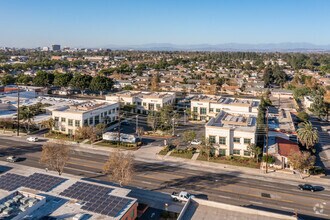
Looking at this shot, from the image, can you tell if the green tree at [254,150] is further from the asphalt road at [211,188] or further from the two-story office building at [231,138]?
the asphalt road at [211,188]

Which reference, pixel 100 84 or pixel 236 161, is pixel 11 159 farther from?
pixel 100 84

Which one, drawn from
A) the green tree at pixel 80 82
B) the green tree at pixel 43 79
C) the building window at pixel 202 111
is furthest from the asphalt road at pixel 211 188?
the green tree at pixel 43 79

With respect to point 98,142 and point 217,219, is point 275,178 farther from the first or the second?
point 98,142

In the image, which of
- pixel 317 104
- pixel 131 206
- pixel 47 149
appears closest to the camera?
pixel 131 206

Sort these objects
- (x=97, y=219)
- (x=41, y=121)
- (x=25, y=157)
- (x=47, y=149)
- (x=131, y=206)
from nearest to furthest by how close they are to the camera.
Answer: (x=97, y=219), (x=131, y=206), (x=47, y=149), (x=25, y=157), (x=41, y=121)

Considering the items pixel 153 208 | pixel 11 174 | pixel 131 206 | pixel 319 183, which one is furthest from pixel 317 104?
pixel 11 174

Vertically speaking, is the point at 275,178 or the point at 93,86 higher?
the point at 93,86

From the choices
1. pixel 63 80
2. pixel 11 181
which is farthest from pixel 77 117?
pixel 63 80
